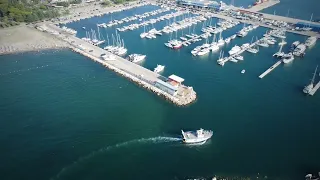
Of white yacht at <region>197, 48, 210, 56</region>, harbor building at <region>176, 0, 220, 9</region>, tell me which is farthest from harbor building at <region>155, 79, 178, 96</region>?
harbor building at <region>176, 0, 220, 9</region>

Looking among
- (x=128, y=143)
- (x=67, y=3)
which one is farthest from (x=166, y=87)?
(x=67, y=3)

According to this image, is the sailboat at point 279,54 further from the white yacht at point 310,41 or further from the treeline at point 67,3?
the treeline at point 67,3

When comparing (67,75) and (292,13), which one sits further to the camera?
(292,13)

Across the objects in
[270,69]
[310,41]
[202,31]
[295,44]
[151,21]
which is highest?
[151,21]

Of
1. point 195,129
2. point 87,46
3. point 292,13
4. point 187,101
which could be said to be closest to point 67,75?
point 87,46

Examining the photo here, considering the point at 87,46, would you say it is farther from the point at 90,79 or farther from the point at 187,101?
the point at 187,101

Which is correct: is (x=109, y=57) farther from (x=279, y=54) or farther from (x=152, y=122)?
(x=279, y=54)

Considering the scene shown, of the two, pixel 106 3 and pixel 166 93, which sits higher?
pixel 106 3
